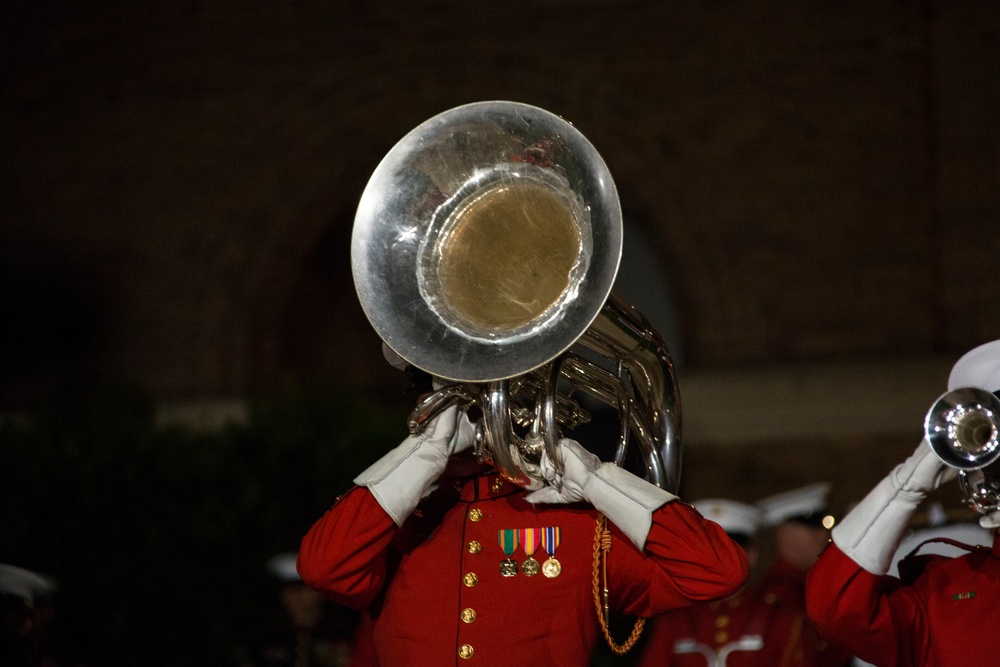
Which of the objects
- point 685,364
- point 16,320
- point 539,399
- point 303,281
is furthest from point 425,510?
point 16,320

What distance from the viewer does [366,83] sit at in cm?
809

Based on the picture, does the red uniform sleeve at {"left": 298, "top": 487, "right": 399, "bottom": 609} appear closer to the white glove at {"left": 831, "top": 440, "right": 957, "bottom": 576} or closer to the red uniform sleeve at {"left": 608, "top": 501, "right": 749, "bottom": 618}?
the red uniform sleeve at {"left": 608, "top": 501, "right": 749, "bottom": 618}

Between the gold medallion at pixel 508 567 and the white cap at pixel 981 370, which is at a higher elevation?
the white cap at pixel 981 370

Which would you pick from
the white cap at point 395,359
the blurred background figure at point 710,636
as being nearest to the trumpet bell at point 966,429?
the white cap at point 395,359

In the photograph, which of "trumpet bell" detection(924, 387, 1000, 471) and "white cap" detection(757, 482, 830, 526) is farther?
"white cap" detection(757, 482, 830, 526)

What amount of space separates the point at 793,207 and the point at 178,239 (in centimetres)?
405

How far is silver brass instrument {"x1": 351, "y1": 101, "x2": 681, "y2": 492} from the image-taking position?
2.54 m

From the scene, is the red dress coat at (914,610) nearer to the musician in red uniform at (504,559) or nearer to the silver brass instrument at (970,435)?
the musician in red uniform at (504,559)

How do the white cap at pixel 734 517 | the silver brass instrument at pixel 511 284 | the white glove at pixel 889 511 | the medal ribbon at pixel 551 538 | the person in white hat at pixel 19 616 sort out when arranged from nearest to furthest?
1. the white glove at pixel 889 511
2. the silver brass instrument at pixel 511 284
3. the medal ribbon at pixel 551 538
4. the person in white hat at pixel 19 616
5. the white cap at pixel 734 517

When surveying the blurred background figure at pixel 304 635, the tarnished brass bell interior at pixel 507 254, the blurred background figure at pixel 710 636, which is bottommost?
the blurred background figure at pixel 304 635

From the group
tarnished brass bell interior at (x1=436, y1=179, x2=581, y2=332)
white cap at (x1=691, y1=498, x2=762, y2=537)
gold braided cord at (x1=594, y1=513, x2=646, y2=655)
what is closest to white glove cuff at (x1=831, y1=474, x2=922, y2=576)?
gold braided cord at (x1=594, y1=513, x2=646, y2=655)

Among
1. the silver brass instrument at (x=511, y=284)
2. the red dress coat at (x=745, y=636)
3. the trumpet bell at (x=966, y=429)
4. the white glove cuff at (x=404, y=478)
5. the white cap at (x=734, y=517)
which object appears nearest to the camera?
the trumpet bell at (x=966, y=429)

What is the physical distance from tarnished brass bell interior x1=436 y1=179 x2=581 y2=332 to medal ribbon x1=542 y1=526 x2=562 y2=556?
52cm

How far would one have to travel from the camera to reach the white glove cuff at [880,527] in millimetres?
2443
